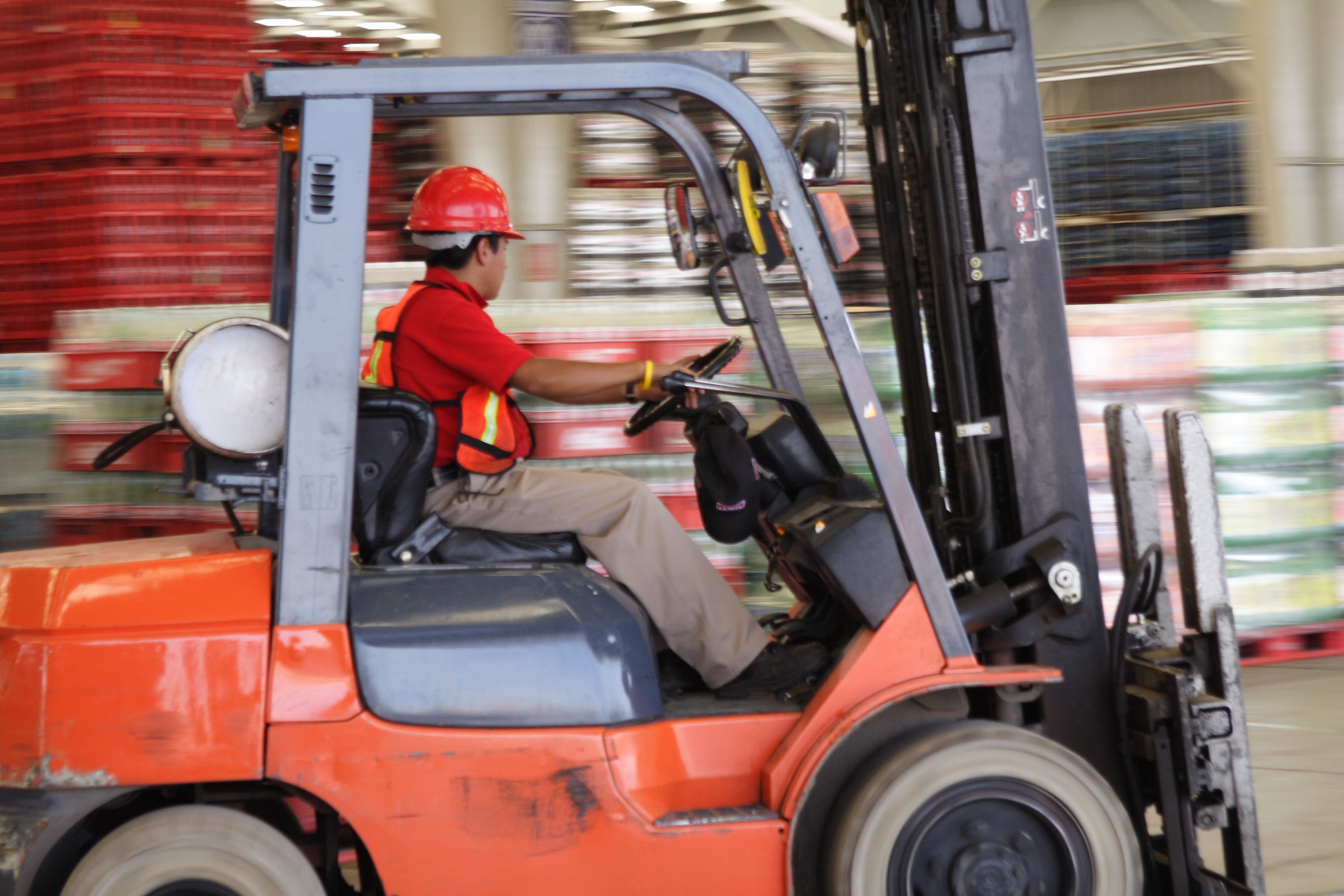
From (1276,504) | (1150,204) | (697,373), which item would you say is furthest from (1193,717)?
(1150,204)

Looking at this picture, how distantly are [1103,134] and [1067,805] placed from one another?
1142cm

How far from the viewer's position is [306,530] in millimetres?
2742

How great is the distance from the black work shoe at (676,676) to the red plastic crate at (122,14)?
169 inches

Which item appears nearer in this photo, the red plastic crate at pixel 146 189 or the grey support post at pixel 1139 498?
the grey support post at pixel 1139 498

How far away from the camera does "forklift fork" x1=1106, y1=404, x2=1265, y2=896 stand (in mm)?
3070

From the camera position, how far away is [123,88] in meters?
6.13

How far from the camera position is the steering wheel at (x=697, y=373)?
310 centimetres

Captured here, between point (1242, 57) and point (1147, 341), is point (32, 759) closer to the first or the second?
point (1147, 341)

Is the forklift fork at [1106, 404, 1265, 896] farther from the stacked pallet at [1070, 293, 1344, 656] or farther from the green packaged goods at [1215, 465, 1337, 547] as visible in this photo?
the green packaged goods at [1215, 465, 1337, 547]

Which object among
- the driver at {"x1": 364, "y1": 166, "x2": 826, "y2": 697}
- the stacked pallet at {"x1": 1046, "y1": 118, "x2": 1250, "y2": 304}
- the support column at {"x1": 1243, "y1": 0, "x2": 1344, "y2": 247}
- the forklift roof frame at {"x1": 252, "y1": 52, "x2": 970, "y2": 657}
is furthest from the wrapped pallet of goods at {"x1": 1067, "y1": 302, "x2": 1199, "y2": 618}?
the stacked pallet at {"x1": 1046, "y1": 118, "x2": 1250, "y2": 304}

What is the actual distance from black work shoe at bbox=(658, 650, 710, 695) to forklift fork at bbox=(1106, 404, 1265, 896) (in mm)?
1072

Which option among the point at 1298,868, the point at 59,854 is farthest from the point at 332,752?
the point at 1298,868

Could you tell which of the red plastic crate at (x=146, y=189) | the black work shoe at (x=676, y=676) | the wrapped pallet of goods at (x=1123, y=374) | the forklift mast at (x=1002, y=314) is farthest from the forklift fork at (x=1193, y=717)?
the red plastic crate at (x=146, y=189)

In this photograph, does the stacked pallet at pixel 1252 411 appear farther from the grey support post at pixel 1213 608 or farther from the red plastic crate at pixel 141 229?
the red plastic crate at pixel 141 229
